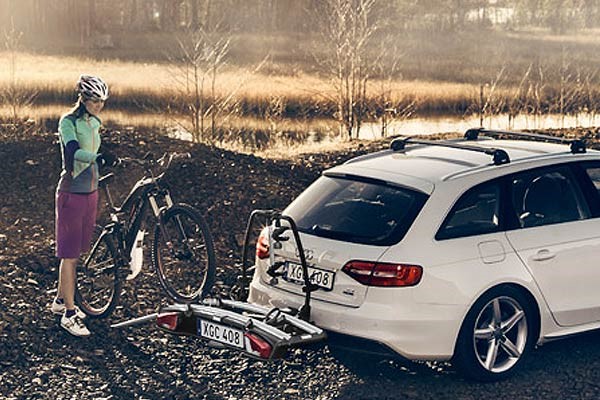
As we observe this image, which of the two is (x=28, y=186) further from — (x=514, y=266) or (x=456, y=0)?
(x=456, y=0)

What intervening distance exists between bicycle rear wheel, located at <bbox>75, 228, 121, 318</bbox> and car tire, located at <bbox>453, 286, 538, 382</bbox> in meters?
3.21

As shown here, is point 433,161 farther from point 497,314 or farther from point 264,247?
point 264,247

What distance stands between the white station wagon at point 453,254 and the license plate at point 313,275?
0.01 metres

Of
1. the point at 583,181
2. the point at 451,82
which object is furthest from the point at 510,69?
the point at 583,181

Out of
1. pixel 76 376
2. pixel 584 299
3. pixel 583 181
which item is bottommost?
pixel 76 376

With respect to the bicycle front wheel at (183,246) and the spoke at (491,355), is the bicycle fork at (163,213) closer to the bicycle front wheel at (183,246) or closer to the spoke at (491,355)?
the bicycle front wheel at (183,246)

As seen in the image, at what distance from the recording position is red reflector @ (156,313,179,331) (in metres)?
8.18

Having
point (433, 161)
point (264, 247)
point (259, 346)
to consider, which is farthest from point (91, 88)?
point (259, 346)

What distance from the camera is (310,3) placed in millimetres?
46750

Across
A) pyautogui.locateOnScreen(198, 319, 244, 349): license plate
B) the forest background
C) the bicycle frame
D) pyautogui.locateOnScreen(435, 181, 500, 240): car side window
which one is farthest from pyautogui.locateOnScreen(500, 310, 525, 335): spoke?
the forest background

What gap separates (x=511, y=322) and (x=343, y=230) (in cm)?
130

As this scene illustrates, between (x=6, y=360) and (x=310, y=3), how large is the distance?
3882cm

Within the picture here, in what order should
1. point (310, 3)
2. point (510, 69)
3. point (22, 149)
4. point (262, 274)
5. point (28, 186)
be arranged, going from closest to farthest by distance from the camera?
point (262, 274), point (28, 186), point (22, 149), point (510, 69), point (310, 3)

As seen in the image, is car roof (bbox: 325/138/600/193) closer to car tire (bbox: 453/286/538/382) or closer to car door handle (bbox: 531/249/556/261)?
car door handle (bbox: 531/249/556/261)
